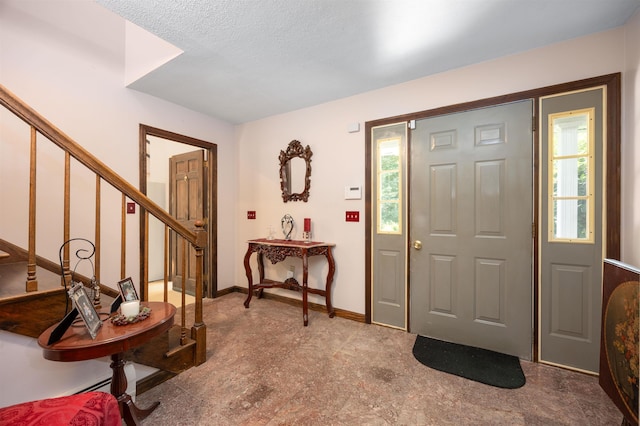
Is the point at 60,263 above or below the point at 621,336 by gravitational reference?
above

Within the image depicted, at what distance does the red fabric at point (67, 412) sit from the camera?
960mm

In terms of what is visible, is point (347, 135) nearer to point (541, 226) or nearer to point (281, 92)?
point (281, 92)

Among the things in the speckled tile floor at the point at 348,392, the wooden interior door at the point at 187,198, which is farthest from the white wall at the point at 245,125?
the speckled tile floor at the point at 348,392

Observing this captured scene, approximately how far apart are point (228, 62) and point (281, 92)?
0.70 m

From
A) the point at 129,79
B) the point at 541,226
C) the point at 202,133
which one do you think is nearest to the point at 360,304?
the point at 541,226

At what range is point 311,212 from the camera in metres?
3.34

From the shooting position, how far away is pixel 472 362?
215 cm

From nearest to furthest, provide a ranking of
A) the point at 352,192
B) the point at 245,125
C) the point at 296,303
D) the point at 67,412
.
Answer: the point at 67,412 → the point at 352,192 → the point at 296,303 → the point at 245,125

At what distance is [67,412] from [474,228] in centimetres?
277

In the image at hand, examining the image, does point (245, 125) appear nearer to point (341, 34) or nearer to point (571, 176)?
point (341, 34)

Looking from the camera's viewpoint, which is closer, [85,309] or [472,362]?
[85,309]

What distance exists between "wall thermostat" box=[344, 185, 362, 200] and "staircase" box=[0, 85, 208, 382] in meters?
1.60

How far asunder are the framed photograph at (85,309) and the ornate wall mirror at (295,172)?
2348 mm

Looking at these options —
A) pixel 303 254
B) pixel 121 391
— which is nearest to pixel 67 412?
pixel 121 391
